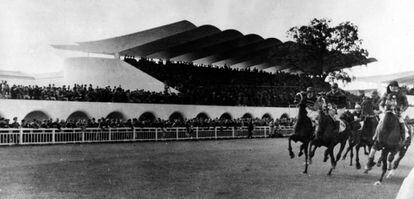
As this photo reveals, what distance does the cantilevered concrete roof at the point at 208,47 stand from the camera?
3625 centimetres

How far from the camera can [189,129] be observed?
1089 inches

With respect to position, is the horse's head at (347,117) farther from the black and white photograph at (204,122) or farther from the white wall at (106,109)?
the white wall at (106,109)

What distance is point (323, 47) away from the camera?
43156 millimetres

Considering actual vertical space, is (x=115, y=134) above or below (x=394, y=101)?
below

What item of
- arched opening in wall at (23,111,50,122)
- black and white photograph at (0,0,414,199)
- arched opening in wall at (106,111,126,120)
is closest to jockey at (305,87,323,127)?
black and white photograph at (0,0,414,199)

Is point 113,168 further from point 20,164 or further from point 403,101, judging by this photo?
point 403,101

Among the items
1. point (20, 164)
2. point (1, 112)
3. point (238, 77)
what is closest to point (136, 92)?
point (1, 112)

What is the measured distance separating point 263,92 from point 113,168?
29.2 meters

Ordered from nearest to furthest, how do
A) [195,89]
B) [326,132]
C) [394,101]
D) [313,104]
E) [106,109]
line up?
[394,101]
[326,132]
[313,104]
[106,109]
[195,89]

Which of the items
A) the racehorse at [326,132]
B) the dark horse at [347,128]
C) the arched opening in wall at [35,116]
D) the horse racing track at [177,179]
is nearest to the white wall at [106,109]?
the arched opening in wall at [35,116]

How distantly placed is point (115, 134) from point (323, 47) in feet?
83.4

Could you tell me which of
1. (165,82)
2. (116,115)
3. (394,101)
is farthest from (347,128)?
(165,82)

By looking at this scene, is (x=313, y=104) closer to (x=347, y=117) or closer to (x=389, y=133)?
(x=347, y=117)

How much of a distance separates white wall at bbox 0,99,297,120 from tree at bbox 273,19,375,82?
24.2ft
